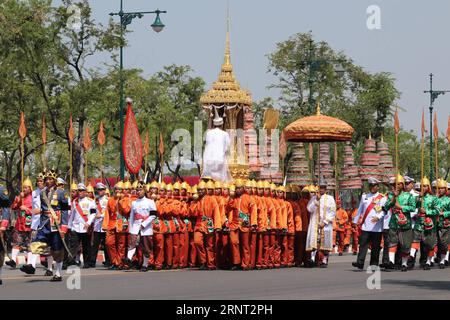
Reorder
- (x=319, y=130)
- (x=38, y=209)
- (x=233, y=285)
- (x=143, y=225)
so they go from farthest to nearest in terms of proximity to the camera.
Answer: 1. (x=319, y=130)
2. (x=143, y=225)
3. (x=38, y=209)
4. (x=233, y=285)

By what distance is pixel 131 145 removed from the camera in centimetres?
3384

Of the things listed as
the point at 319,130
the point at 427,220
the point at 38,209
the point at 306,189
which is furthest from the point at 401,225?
the point at 38,209

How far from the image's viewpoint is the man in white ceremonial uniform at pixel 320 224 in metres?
26.7

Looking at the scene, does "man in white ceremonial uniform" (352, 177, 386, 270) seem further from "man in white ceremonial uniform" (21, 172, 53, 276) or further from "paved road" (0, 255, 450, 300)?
"man in white ceremonial uniform" (21, 172, 53, 276)

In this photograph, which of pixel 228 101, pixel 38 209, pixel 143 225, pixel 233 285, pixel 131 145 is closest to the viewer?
pixel 233 285

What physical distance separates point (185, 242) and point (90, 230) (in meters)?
2.50

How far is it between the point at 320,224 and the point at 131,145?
28.0 feet

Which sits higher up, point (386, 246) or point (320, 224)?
point (320, 224)

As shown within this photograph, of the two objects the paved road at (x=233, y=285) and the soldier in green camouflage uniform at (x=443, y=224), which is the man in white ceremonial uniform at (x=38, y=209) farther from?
the soldier in green camouflage uniform at (x=443, y=224)

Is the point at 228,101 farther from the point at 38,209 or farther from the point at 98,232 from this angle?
the point at 38,209

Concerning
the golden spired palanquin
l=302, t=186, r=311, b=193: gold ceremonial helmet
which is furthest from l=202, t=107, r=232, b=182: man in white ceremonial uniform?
the golden spired palanquin

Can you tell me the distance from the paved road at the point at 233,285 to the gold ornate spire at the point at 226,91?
14.8 m

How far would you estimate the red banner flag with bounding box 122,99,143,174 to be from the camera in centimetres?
3288

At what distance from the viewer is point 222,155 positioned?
28.9m
